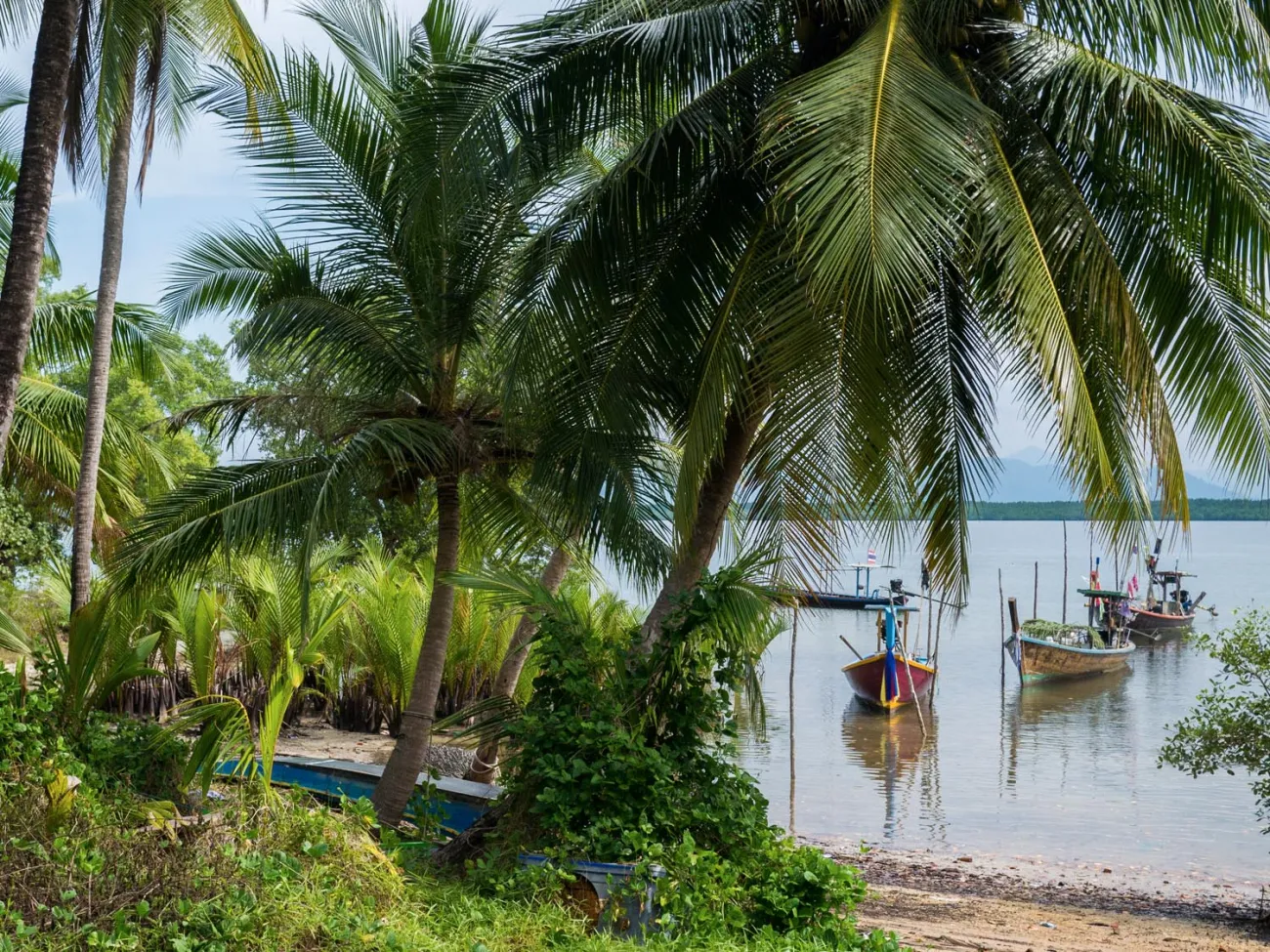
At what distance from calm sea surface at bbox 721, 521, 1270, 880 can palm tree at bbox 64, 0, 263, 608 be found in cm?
613

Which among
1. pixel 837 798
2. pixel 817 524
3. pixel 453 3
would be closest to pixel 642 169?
pixel 817 524

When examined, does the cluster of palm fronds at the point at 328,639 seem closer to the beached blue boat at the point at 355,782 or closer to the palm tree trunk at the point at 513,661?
the palm tree trunk at the point at 513,661

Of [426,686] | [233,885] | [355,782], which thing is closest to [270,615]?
[355,782]

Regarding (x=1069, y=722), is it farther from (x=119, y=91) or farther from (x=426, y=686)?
(x=119, y=91)

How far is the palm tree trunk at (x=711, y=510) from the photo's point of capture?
23.8 feet

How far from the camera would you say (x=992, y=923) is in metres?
10.2

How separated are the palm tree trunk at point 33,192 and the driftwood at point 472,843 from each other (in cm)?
357

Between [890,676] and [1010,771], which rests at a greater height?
[890,676]

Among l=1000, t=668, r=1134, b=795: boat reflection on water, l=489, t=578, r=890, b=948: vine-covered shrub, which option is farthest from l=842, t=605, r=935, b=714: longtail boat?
l=489, t=578, r=890, b=948: vine-covered shrub

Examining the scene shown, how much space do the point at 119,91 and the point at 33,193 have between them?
7.55ft

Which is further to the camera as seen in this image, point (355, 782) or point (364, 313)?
point (355, 782)

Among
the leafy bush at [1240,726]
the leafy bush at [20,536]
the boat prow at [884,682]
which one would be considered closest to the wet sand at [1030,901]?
the leafy bush at [1240,726]

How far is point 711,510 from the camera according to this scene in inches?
293

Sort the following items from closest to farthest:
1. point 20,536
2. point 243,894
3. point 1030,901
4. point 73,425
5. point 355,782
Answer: point 243,894, point 355,782, point 1030,901, point 20,536, point 73,425
